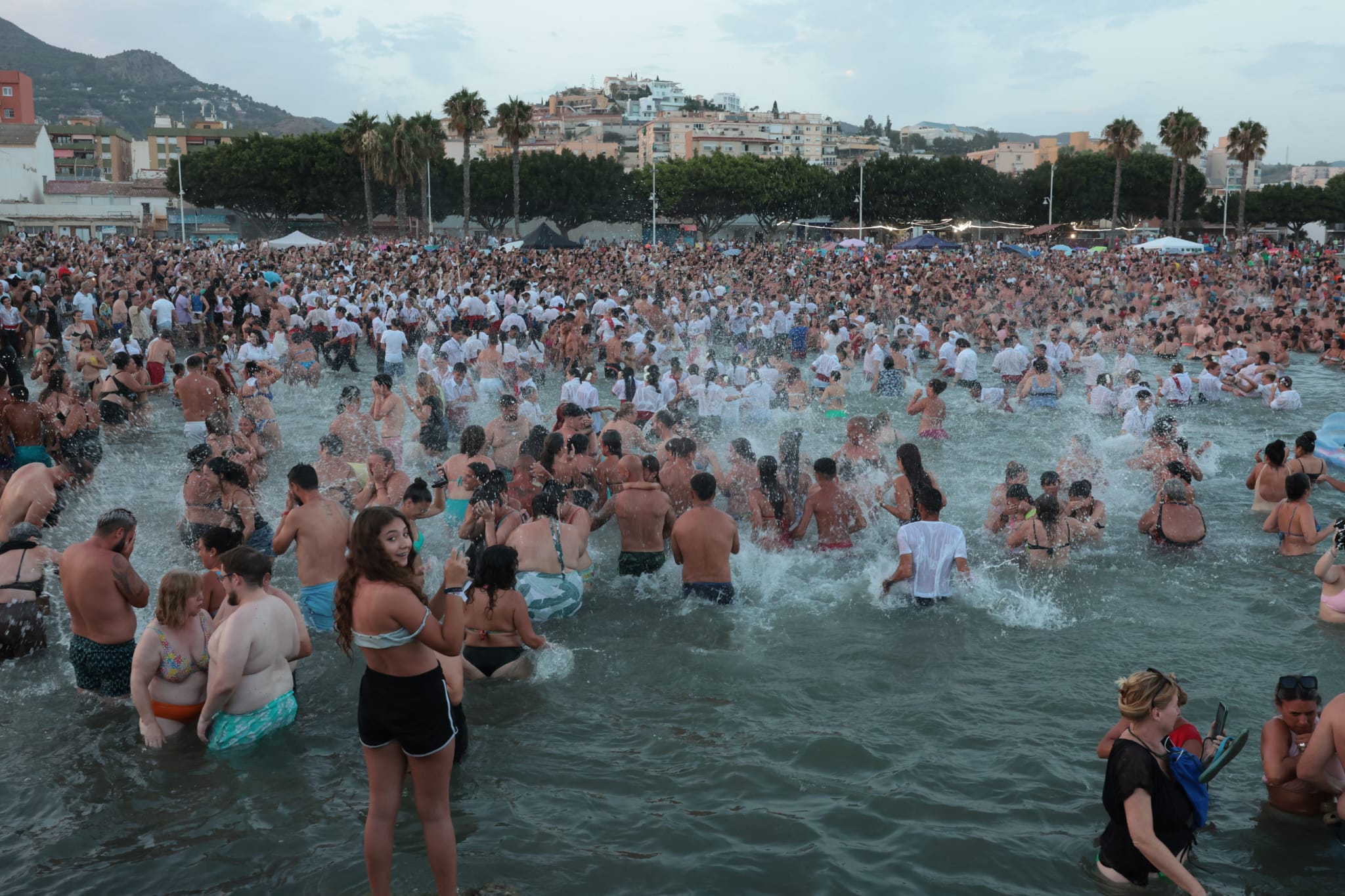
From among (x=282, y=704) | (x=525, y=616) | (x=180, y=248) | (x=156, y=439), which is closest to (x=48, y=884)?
(x=282, y=704)

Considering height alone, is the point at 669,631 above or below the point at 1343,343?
below

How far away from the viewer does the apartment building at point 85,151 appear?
113312 millimetres

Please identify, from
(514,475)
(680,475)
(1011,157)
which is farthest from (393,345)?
(1011,157)

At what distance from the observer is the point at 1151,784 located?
3549 millimetres

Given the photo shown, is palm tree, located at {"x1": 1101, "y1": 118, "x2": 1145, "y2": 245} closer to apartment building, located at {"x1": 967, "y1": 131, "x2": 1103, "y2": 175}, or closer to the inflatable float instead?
the inflatable float

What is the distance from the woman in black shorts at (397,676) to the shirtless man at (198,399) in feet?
26.0

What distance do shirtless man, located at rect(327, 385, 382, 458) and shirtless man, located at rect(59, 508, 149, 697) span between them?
403 cm

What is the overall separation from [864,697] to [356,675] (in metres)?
3.07

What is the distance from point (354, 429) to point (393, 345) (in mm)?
6865

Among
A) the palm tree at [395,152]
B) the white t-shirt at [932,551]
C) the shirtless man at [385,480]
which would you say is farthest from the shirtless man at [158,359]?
the palm tree at [395,152]

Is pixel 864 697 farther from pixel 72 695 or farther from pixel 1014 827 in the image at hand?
pixel 72 695

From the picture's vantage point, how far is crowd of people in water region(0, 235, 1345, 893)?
364 centimetres

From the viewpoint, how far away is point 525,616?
5477 mm

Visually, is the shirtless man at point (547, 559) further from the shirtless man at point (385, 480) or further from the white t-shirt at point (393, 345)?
the white t-shirt at point (393, 345)
